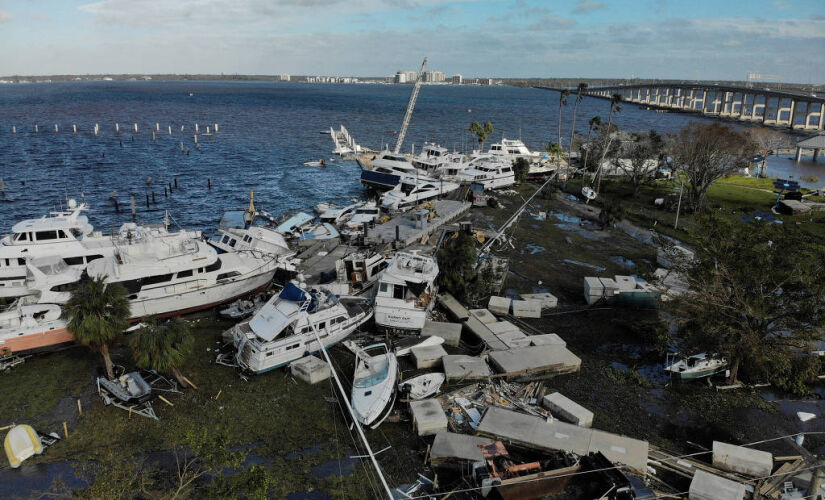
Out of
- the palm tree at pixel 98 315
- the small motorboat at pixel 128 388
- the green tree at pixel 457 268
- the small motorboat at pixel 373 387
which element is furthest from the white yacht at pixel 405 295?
the palm tree at pixel 98 315

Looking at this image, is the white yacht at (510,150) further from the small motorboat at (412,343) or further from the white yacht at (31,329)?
the white yacht at (31,329)

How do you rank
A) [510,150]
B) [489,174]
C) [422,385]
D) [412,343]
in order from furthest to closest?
[510,150] < [489,174] < [412,343] < [422,385]

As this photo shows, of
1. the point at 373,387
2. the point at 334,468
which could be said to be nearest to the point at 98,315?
the point at 373,387

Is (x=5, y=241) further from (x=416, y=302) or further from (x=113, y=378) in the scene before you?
(x=416, y=302)

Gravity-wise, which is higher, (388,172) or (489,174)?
(489,174)

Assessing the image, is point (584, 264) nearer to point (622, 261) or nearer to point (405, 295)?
point (622, 261)

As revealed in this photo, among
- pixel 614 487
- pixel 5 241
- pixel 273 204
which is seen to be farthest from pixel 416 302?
pixel 273 204
